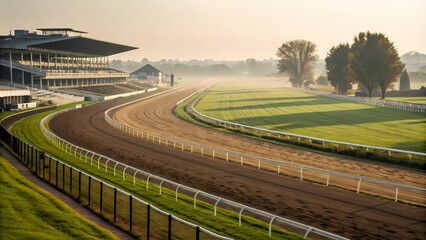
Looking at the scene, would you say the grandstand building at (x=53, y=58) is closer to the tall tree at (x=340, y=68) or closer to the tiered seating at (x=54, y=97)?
the tiered seating at (x=54, y=97)

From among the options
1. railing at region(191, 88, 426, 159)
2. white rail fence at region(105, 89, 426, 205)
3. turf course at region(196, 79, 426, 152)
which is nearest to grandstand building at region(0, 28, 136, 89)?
turf course at region(196, 79, 426, 152)

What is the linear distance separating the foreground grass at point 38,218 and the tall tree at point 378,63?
2925 inches

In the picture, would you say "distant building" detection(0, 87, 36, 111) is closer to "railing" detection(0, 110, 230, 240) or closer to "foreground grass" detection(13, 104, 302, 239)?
"foreground grass" detection(13, 104, 302, 239)

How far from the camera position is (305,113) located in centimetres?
5975

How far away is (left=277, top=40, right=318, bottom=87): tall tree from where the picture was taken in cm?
13862

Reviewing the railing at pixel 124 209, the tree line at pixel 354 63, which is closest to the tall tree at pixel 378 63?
the tree line at pixel 354 63

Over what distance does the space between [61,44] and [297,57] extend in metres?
75.5

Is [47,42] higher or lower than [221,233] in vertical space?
higher

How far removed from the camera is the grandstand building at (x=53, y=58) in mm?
82438

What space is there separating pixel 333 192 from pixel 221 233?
8054mm

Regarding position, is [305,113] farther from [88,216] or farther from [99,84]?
[99,84]

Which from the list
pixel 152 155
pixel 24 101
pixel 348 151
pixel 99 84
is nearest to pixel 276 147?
pixel 348 151

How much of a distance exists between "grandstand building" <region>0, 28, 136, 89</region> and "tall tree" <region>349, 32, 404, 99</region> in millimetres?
54409

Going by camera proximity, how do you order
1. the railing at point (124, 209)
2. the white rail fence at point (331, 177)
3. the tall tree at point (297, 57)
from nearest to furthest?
the railing at point (124, 209), the white rail fence at point (331, 177), the tall tree at point (297, 57)
